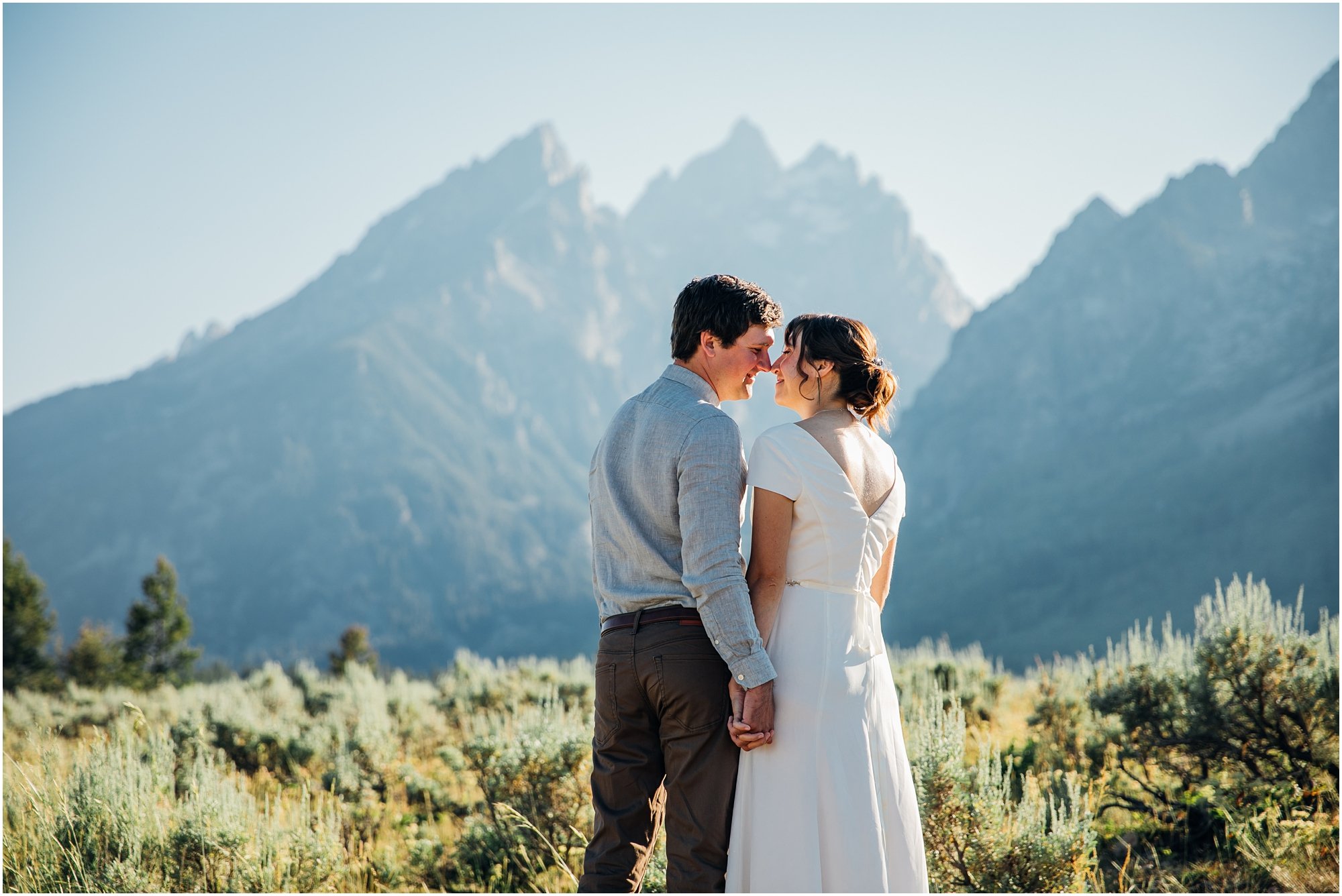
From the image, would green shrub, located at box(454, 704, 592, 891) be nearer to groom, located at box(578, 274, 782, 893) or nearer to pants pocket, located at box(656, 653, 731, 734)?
groom, located at box(578, 274, 782, 893)

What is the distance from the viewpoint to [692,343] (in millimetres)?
3398

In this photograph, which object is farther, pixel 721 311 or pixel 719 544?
pixel 721 311

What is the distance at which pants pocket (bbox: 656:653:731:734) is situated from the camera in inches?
123

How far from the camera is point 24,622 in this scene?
24.7 metres

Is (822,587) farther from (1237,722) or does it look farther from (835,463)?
(1237,722)

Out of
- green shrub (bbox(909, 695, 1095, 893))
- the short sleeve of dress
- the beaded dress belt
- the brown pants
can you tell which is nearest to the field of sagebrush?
green shrub (bbox(909, 695, 1095, 893))

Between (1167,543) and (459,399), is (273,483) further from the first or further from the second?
(1167,543)

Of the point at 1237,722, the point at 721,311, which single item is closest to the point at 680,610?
the point at 721,311

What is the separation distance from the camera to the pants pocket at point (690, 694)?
3.13 meters

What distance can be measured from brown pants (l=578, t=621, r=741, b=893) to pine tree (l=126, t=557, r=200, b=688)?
26526 millimetres

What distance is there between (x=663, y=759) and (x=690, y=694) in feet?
1.20

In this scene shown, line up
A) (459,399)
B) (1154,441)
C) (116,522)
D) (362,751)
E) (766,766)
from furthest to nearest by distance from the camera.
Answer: (459,399)
(116,522)
(1154,441)
(362,751)
(766,766)

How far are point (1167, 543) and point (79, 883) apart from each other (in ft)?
368

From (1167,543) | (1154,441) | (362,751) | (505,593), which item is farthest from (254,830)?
(505,593)
